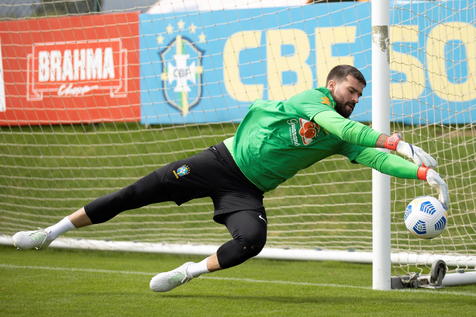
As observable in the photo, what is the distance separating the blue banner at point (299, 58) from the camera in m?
7.68

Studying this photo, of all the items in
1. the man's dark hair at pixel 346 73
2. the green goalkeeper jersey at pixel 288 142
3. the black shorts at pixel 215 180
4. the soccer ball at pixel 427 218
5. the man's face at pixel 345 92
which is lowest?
the soccer ball at pixel 427 218

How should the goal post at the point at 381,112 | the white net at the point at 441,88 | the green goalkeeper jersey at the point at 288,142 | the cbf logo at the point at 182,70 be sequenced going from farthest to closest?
1. the cbf logo at the point at 182,70
2. the white net at the point at 441,88
3. the goal post at the point at 381,112
4. the green goalkeeper jersey at the point at 288,142

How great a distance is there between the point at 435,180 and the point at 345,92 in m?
0.92

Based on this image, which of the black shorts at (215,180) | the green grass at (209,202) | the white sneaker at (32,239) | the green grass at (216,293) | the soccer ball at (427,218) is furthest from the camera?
the green grass at (209,202)

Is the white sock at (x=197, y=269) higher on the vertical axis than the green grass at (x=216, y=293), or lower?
higher

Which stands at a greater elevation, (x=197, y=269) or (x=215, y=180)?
(x=215, y=180)

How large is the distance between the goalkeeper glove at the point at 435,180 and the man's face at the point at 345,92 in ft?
2.45

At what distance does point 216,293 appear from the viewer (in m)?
6.28

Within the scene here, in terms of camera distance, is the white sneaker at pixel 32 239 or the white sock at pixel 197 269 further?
the white sneaker at pixel 32 239

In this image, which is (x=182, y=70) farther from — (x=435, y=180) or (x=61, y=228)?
(x=435, y=180)

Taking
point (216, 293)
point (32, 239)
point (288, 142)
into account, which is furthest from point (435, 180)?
point (32, 239)

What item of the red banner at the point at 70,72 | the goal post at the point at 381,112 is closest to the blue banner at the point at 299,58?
the red banner at the point at 70,72

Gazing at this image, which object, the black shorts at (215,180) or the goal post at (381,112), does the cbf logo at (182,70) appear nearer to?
the goal post at (381,112)

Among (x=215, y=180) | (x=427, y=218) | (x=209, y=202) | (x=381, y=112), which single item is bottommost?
(x=209, y=202)
